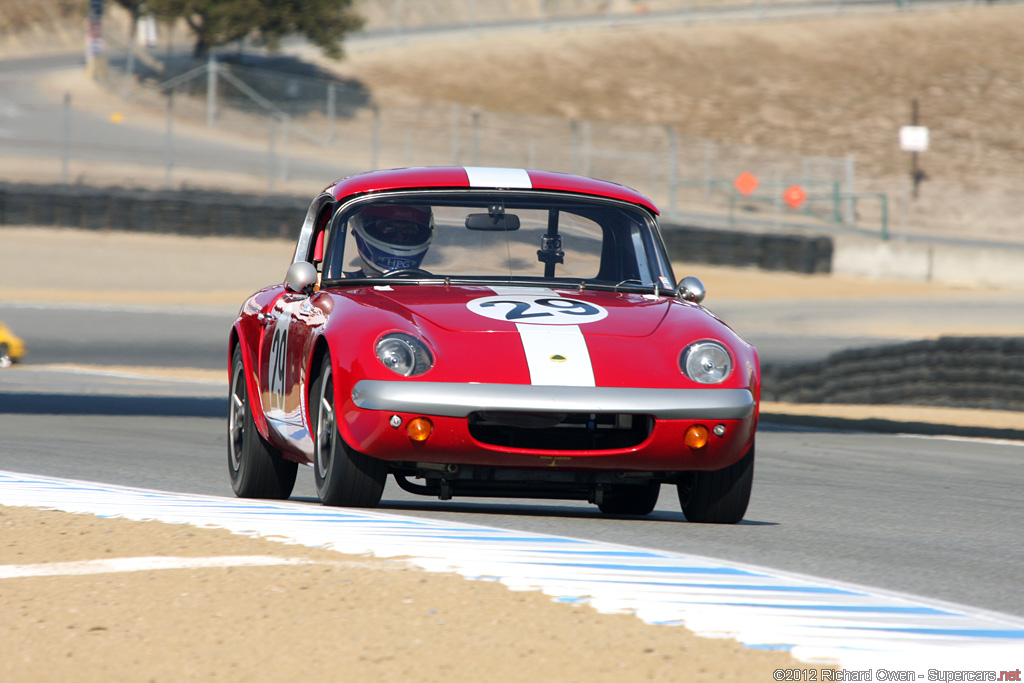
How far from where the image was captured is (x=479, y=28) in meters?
67.9

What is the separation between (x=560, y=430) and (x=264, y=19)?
4641 centimetres

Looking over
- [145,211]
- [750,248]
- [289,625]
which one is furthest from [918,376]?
[145,211]

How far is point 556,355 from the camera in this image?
593cm

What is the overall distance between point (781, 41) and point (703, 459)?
63.9 m

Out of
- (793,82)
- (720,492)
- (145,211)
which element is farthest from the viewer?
(793,82)

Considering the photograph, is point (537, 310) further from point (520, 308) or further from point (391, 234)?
point (391, 234)

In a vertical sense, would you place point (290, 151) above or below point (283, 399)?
below

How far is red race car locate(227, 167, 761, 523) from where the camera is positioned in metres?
5.88

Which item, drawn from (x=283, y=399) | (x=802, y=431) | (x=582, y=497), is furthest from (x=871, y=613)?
(x=802, y=431)

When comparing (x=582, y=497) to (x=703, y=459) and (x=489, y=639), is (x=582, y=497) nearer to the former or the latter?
(x=703, y=459)

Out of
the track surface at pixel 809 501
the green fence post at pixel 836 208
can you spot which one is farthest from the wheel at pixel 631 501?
the green fence post at pixel 836 208

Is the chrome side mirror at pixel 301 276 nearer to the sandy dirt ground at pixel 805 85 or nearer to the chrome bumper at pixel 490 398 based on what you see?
the chrome bumper at pixel 490 398

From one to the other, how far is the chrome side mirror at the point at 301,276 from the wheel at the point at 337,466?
0.53 m

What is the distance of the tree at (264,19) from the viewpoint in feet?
161
